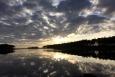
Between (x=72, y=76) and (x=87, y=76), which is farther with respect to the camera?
(x=72, y=76)

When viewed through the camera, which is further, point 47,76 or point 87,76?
point 47,76

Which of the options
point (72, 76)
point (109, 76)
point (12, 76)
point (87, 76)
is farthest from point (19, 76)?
point (109, 76)

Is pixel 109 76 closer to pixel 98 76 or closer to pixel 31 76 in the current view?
pixel 98 76

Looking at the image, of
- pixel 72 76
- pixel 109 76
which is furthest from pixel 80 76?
pixel 109 76

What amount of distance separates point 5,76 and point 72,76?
8.84 meters

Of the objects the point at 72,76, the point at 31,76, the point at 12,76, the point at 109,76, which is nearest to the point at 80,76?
the point at 72,76

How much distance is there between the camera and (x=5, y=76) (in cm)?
3459

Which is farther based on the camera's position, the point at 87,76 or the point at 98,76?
the point at 98,76

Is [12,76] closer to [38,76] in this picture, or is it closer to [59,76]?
[38,76]

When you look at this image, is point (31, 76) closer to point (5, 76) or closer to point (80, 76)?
point (5, 76)

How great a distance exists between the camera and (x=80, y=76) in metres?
32.9

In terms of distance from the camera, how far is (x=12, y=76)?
34938 mm

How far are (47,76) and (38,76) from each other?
117cm

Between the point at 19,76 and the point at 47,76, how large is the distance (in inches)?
149
